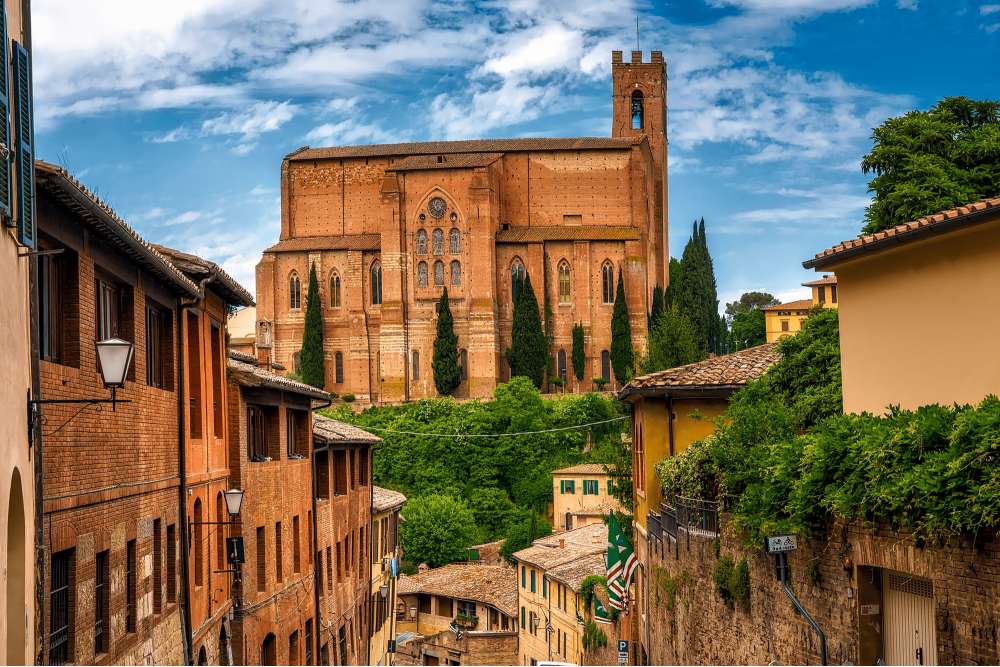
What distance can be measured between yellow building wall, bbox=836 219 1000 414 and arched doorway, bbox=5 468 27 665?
867 centimetres

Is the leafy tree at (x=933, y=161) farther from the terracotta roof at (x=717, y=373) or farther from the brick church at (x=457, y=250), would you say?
the brick church at (x=457, y=250)

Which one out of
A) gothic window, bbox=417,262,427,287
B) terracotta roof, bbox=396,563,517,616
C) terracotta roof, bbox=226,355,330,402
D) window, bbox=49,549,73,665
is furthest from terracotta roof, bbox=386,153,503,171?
window, bbox=49,549,73,665

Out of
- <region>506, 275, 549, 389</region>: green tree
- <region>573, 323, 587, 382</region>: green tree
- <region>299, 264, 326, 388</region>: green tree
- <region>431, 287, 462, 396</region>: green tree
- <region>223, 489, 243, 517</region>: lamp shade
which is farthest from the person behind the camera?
<region>573, 323, 587, 382</region>: green tree

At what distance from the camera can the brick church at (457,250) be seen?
7881 centimetres

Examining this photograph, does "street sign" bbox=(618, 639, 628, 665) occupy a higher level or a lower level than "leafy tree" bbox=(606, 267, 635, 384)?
lower

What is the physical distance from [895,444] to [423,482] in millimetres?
58037

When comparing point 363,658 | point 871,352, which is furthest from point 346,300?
point 871,352

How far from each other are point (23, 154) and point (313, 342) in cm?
7115

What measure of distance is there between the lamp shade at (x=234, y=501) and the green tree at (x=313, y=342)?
201 feet

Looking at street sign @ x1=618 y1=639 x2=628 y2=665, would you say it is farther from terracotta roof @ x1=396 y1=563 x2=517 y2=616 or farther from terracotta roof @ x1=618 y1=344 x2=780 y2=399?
terracotta roof @ x1=396 y1=563 x2=517 y2=616

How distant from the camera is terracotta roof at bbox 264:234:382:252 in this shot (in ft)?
268

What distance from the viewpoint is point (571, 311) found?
8000 centimetres

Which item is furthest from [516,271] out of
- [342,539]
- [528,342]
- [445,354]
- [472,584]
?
[342,539]

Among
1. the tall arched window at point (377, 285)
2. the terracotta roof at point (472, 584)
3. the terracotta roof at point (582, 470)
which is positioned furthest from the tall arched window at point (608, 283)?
the terracotta roof at point (472, 584)
